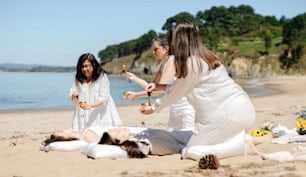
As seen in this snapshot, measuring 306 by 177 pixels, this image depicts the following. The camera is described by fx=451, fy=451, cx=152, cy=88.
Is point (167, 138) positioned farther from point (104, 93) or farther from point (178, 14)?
point (178, 14)

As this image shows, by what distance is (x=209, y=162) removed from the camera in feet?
17.4

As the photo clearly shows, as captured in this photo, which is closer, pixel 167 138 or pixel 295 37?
pixel 167 138

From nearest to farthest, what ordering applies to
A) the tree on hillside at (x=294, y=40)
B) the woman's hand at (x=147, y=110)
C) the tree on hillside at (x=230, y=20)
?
the woman's hand at (x=147, y=110) < the tree on hillside at (x=294, y=40) < the tree on hillside at (x=230, y=20)

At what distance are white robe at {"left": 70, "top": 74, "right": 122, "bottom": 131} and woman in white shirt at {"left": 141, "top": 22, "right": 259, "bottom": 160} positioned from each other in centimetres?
209

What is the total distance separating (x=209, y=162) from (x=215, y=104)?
2.75 ft

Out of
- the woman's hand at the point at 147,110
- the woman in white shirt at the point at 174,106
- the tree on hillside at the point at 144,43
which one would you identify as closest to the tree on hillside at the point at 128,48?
the tree on hillside at the point at 144,43

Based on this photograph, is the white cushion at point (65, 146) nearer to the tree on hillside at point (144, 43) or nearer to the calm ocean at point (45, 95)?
the calm ocean at point (45, 95)

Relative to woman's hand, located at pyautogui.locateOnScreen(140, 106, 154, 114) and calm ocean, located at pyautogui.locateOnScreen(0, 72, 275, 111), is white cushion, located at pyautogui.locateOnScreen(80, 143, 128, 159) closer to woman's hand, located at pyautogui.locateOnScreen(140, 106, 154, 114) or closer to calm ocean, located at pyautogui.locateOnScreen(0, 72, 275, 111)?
woman's hand, located at pyautogui.locateOnScreen(140, 106, 154, 114)

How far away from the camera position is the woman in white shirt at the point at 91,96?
7824 mm

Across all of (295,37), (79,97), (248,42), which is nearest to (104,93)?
(79,97)

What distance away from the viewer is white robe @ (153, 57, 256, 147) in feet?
18.9

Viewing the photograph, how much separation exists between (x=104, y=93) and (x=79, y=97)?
49 cm

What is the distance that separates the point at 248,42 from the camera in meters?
94.4

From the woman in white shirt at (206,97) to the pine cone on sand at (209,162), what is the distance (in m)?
0.39
